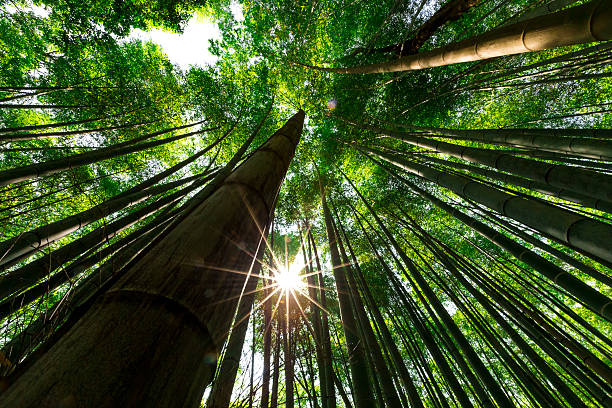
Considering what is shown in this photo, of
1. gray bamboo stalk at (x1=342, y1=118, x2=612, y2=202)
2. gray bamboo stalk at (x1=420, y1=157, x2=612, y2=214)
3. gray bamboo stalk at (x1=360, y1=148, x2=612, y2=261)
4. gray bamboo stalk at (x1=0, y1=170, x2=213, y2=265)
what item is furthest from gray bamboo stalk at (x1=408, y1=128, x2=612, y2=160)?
gray bamboo stalk at (x1=0, y1=170, x2=213, y2=265)

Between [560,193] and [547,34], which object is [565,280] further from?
[547,34]

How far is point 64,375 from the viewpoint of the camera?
0.30 m

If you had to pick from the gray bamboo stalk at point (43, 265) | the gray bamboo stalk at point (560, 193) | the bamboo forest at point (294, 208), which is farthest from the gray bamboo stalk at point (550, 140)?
the gray bamboo stalk at point (43, 265)

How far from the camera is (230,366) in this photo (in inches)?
74.0

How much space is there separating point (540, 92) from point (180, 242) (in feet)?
26.2

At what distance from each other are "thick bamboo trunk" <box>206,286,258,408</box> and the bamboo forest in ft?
0.07

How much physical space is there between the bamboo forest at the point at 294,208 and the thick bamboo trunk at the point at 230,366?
2cm

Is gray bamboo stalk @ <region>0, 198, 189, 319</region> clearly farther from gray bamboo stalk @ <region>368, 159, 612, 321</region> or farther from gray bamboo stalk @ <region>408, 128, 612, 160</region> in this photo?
gray bamboo stalk @ <region>408, 128, 612, 160</region>

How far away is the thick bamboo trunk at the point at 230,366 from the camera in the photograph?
1.44m

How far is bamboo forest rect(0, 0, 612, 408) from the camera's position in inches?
19.0

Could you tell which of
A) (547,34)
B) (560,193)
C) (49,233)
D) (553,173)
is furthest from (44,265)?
(560,193)

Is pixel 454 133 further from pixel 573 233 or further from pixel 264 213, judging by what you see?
pixel 264 213

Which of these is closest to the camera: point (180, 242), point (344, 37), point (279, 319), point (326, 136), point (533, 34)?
point (180, 242)

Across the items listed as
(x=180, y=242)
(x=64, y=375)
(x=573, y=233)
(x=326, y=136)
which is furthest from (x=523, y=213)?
(x=326, y=136)
